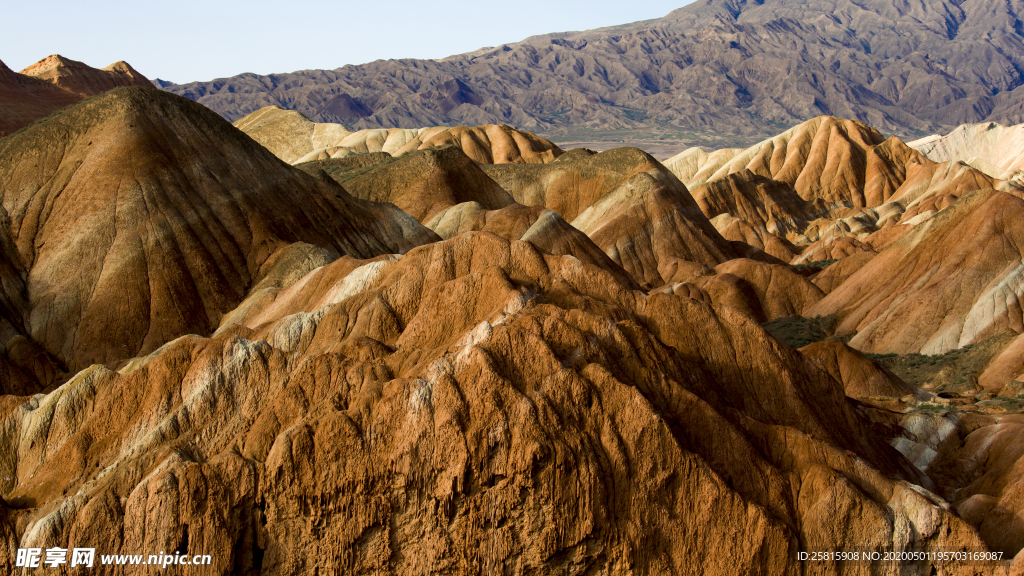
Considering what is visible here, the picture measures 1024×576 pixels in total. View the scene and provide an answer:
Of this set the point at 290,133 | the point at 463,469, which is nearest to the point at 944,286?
the point at 463,469

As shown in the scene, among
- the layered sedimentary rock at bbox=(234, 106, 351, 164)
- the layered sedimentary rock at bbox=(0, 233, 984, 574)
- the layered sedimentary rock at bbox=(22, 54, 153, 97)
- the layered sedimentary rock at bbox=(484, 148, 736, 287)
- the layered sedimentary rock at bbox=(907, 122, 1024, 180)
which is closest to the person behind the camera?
the layered sedimentary rock at bbox=(0, 233, 984, 574)

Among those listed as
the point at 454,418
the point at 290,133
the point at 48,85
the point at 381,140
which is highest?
the point at 48,85

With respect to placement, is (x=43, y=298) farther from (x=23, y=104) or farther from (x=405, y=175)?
A: (x=23, y=104)

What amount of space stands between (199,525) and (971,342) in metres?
48.2

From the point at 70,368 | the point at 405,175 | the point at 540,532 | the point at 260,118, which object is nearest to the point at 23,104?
the point at 260,118

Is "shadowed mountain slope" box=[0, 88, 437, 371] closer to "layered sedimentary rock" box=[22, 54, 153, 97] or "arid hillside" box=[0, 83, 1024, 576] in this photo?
"arid hillside" box=[0, 83, 1024, 576]

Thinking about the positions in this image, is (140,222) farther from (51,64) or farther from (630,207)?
(51,64)

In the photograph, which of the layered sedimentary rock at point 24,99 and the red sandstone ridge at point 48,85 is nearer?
the layered sedimentary rock at point 24,99

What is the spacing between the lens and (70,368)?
4969cm

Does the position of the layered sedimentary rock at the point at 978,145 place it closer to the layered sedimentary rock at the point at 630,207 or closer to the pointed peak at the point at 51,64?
the layered sedimentary rock at the point at 630,207

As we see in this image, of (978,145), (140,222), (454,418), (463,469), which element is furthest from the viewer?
(978,145)

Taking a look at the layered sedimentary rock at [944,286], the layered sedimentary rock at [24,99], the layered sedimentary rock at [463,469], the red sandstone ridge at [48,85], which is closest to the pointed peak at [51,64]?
the red sandstone ridge at [48,85]

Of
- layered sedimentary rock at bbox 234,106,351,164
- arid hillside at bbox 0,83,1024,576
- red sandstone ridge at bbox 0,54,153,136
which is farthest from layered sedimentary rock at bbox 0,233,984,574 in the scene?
layered sedimentary rock at bbox 234,106,351,164

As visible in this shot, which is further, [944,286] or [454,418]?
[944,286]
